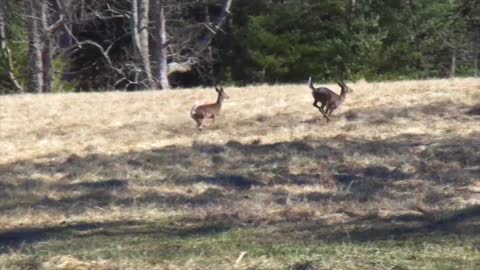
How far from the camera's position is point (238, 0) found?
41375 mm

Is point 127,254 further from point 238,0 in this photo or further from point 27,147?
point 238,0

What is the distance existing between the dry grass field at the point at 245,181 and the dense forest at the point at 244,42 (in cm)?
1136

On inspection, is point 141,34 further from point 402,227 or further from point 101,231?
point 402,227

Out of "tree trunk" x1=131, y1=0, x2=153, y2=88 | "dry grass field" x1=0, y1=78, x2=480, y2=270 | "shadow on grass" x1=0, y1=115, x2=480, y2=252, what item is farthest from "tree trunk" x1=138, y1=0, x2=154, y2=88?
"shadow on grass" x1=0, y1=115, x2=480, y2=252

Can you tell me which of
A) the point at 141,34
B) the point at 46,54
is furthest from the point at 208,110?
the point at 46,54

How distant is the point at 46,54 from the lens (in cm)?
3541

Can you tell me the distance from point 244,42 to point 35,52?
342 inches

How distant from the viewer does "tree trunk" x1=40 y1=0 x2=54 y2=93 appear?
34.6 metres

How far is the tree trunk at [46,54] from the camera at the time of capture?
1361 inches

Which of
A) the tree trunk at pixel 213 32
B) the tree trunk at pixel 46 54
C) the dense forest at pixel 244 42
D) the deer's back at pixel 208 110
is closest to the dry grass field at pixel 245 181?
the deer's back at pixel 208 110

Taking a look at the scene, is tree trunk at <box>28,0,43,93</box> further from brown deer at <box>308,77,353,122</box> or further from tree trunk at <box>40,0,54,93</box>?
brown deer at <box>308,77,353,122</box>

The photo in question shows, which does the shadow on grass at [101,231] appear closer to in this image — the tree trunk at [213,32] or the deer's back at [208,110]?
the deer's back at [208,110]

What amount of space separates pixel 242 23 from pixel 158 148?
2413 cm

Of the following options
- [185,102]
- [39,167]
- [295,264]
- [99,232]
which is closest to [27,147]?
[39,167]
